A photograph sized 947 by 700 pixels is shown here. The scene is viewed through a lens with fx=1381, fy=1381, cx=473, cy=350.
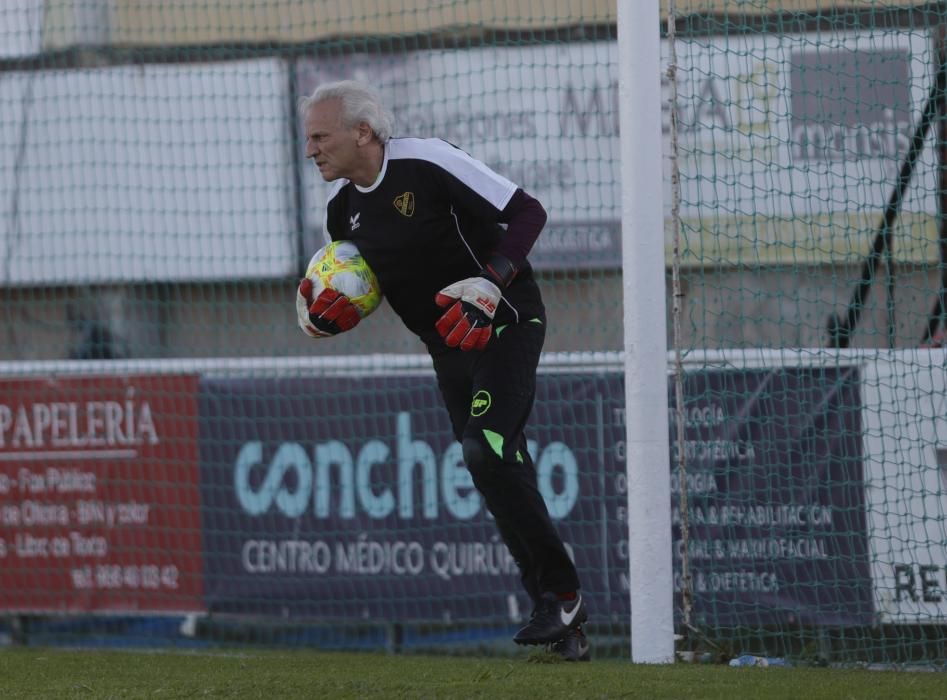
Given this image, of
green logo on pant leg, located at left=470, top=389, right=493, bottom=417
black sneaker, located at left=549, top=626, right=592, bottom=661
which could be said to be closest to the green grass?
black sneaker, located at left=549, top=626, right=592, bottom=661

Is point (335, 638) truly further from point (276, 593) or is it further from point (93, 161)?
point (93, 161)

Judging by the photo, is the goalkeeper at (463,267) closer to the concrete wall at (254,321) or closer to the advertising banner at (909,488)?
the advertising banner at (909,488)

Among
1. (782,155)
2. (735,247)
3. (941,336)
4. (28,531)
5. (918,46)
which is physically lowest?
(28,531)

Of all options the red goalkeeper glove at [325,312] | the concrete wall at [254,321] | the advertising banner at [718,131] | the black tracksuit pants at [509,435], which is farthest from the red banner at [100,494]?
the black tracksuit pants at [509,435]

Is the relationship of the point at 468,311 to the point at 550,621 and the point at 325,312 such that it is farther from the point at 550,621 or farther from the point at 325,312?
the point at 550,621

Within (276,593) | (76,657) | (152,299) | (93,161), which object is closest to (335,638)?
(276,593)

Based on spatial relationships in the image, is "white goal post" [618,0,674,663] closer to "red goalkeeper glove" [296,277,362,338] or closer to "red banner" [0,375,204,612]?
"red goalkeeper glove" [296,277,362,338]

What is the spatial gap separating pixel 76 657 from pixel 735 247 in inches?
132

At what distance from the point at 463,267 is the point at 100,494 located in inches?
125

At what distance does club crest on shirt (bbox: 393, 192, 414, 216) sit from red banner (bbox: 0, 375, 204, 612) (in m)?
2.82

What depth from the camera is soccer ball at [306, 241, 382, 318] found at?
14.0ft

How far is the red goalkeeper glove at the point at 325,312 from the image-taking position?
429cm

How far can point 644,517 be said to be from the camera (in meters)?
4.66

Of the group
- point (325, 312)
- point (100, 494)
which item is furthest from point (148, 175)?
point (325, 312)
